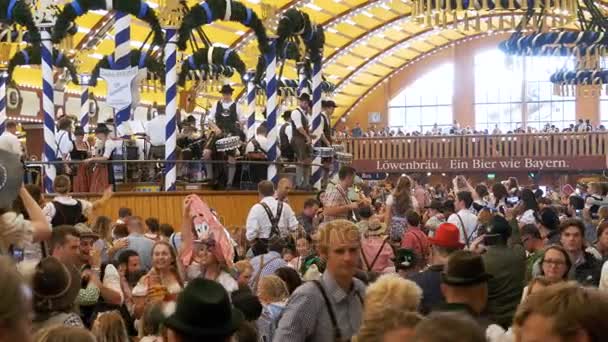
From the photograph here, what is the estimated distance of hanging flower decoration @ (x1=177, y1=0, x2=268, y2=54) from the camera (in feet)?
57.8

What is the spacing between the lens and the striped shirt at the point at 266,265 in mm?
8719

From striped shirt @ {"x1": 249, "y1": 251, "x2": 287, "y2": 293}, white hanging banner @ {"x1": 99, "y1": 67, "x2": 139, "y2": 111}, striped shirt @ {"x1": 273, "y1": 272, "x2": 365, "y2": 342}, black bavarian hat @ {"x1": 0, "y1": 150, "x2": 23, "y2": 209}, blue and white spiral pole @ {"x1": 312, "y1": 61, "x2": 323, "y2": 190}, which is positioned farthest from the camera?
blue and white spiral pole @ {"x1": 312, "y1": 61, "x2": 323, "y2": 190}

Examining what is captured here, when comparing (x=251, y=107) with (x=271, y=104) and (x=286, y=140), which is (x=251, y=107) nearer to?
(x=271, y=104)

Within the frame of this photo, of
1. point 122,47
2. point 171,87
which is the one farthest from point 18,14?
point 171,87

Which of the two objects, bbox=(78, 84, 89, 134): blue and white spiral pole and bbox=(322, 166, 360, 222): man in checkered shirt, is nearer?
bbox=(322, 166, 360, 222): man in checkered shirt

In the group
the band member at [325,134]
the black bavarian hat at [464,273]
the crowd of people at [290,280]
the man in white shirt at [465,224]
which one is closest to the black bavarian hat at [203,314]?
the crowd of people at [290,280]

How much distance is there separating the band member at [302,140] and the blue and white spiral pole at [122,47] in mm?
2633

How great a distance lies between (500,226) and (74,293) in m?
3.68

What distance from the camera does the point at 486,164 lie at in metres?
40.2

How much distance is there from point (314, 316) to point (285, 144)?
14.3 metres

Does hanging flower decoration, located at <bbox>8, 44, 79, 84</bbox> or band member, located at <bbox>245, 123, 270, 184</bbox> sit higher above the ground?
hanging flower decoration, located at <bbox>8, 44, 79, 84</bbox>

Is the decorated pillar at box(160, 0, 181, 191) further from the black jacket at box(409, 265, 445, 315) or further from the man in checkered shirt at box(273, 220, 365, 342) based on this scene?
the man in checkered shirt at box(273, 220, 365, 342)

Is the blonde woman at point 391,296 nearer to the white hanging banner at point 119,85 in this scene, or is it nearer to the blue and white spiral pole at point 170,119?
the blue and white spiral pole at point 170,119

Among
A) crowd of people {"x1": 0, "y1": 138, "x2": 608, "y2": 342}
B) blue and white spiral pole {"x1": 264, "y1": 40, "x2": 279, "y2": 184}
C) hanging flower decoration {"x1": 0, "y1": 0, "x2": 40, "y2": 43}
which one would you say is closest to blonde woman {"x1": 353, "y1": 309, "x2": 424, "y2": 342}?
crowd of people {"x1": 0, "y1": 138, "x2": 608, "y2": 342}
